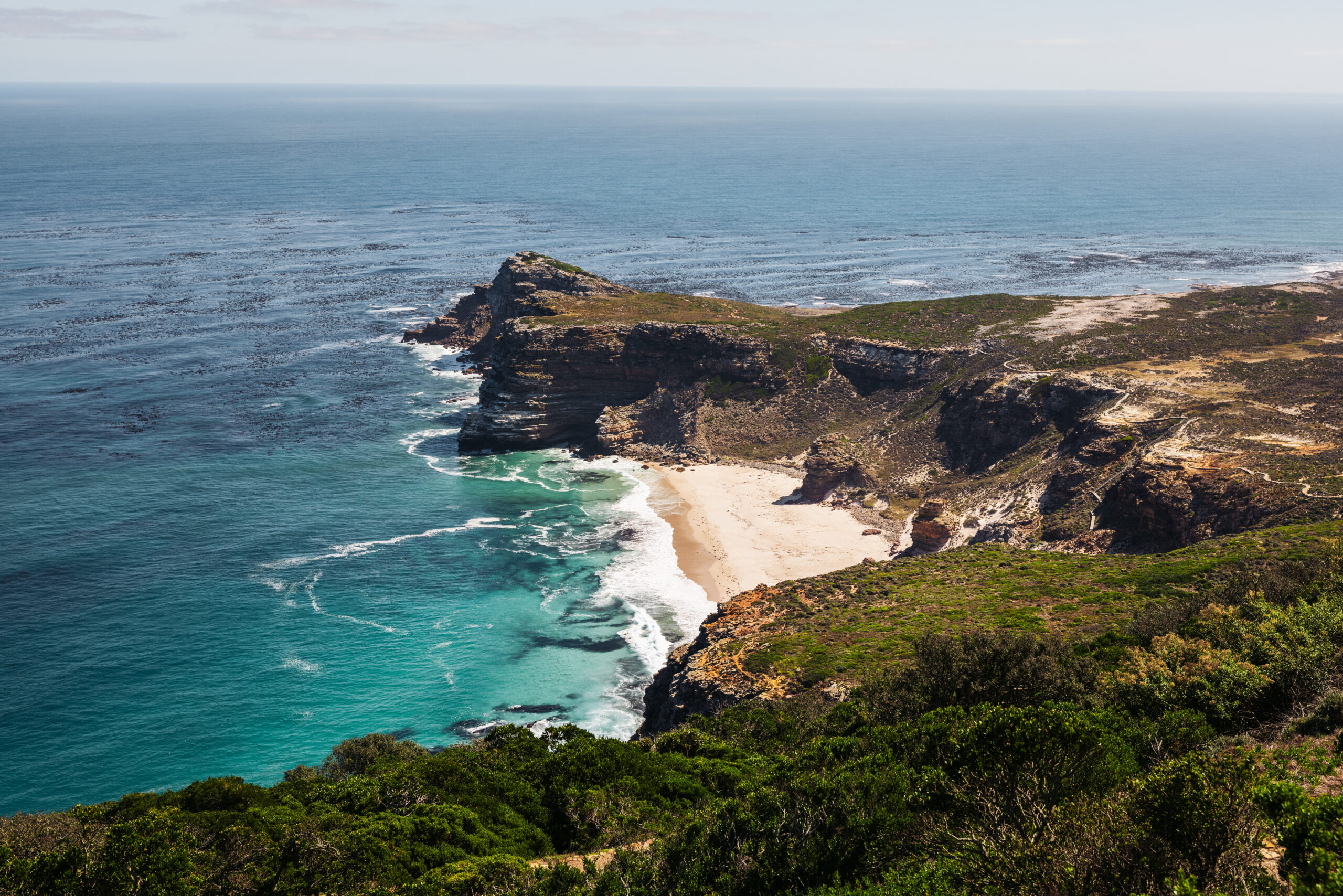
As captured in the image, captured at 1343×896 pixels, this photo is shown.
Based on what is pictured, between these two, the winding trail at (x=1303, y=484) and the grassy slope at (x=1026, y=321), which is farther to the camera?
the grassy slope at (x=1026, y=321)

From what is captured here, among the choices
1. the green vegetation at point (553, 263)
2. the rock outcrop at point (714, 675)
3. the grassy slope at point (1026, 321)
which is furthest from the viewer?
the green vegetation at point (553, 263)

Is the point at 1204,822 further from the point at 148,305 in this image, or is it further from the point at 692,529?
the point at 148,305

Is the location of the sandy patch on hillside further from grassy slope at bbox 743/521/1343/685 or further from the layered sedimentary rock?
grassy slope at bbox 743/521/1343/685

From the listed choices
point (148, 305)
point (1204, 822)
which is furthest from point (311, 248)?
point (1204, 822)

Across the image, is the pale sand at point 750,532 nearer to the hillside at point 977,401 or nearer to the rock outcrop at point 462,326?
the hillside at point 977,401

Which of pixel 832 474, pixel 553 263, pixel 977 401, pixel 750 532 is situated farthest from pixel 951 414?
pixel 553 263

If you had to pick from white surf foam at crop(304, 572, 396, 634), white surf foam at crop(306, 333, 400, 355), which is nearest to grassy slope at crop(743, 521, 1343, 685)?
white surf foam at crop(304, 572, 396, 634)

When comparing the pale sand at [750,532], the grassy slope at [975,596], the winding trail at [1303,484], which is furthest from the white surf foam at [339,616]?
the winding trail at [1303,484]
